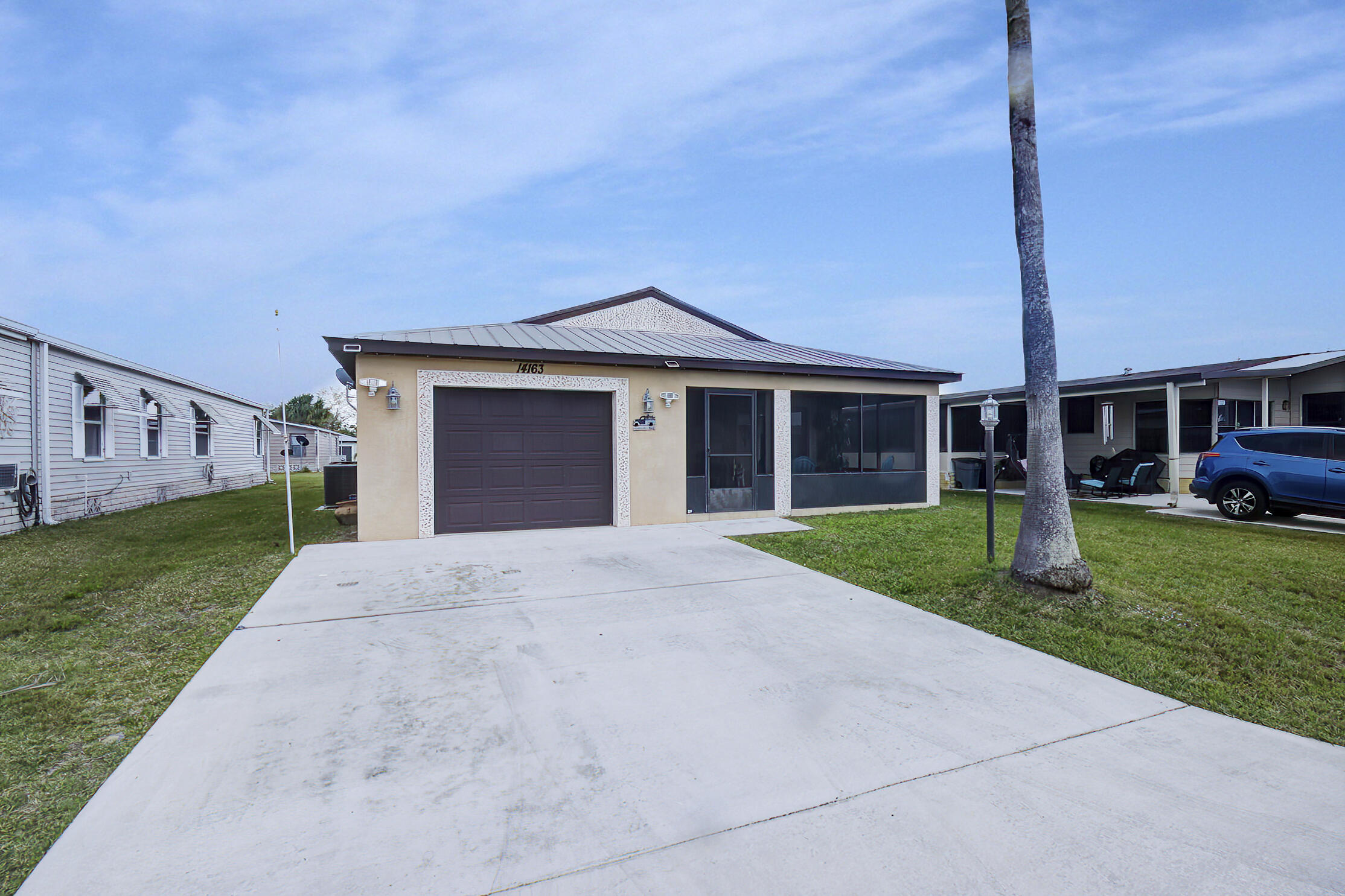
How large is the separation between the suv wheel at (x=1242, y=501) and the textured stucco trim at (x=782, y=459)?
748 centimetres

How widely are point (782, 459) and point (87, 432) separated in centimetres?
1451

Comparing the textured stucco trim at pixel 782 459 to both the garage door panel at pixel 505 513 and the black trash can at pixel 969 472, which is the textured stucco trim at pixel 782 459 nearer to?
the garage door panel at pixel 505 513

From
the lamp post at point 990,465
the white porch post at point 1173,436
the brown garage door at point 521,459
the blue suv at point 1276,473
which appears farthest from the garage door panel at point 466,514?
the white porch post at point 1173,436

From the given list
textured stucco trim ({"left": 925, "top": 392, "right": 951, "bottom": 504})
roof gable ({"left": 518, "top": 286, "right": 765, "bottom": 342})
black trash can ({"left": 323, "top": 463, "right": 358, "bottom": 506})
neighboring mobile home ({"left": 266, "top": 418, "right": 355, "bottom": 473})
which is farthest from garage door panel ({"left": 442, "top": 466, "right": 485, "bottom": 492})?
neighboring mobile home ({"left": 266, "top": 418, "right": 355, "bottom": 473})

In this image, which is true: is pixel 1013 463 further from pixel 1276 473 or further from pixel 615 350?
pixel 615 350

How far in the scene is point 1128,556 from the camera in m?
7.00

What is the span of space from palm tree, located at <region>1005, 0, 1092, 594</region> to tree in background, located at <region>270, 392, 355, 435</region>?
58.6m

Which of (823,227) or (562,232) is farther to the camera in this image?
(562,232)

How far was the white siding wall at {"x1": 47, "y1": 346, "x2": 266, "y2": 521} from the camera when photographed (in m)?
11.3

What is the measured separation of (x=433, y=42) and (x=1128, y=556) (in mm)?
13133

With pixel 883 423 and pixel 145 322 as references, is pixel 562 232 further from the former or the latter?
pixel 145 322

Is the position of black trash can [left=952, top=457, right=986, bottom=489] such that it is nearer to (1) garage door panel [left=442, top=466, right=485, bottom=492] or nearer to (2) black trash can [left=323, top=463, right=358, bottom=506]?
(1) garage door panel [left=442, top=466, right=485, bottom=492]

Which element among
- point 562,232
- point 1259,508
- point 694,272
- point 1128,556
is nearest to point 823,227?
point 694,272

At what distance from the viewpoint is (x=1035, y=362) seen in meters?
5.52
